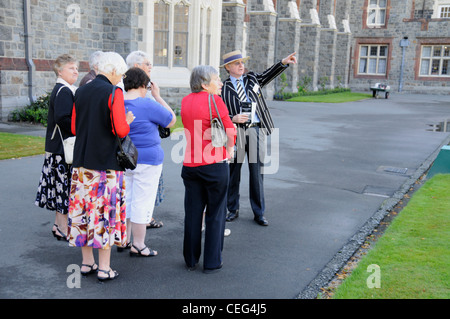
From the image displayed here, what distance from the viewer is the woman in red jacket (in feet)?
14.1

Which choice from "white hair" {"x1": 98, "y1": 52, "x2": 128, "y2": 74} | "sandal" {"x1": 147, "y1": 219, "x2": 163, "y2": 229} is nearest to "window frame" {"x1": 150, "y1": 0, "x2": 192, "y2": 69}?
"sandal" {"x1": 147, "y1": 219, "x2": 163, "y2": 229}

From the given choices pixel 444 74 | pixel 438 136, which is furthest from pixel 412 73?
pixel 438 136

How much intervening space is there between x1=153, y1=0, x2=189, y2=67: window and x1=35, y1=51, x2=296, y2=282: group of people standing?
38.7ft

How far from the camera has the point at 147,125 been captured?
14.6ft

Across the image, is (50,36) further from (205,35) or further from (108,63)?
(108,63)

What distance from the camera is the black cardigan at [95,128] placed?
3.90m

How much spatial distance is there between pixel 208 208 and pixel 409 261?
6.95 ft

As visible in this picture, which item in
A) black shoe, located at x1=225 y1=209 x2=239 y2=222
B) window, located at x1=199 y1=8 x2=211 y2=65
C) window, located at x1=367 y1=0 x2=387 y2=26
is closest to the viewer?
black shoe, located at x1=225 y1=209 x2=239 y2=222

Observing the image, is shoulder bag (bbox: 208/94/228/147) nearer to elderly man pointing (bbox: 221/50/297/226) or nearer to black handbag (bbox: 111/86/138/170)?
black handbag (bbox: 111/86/138/170)

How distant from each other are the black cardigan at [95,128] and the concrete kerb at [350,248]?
202 centimetres

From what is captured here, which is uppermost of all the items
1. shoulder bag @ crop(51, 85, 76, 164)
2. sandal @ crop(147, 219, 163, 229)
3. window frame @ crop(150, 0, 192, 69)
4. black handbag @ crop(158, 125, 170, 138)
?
window frame @ crop(150, 0, 192, 69)

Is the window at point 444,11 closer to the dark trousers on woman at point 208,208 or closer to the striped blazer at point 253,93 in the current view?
the striped blazer at point 253,93

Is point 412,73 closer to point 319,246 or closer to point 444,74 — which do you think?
point 444,74
